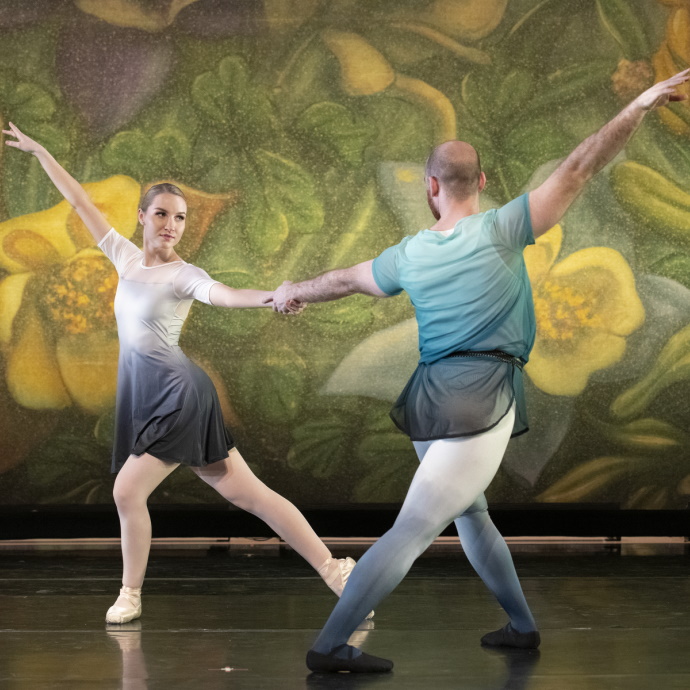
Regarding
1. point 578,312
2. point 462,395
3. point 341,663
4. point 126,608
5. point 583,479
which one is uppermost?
point 462,395

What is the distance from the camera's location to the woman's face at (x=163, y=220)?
12.4 ft

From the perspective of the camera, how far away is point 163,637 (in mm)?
3279

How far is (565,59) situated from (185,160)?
2.16 meters

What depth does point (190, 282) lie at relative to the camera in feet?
11.9

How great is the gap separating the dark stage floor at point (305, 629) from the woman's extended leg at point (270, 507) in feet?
0.57

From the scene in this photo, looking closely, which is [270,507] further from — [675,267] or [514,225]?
[675,267]

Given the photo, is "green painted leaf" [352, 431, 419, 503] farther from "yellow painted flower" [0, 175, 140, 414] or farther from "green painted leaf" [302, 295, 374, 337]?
"yellow painted flower" [0, 175, 140, 414]

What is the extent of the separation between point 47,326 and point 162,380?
9.14 ft

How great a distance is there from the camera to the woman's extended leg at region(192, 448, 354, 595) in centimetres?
365

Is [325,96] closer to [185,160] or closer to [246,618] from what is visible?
[185,160]

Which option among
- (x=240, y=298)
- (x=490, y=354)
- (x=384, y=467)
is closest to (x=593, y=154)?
(x=490, y=354)

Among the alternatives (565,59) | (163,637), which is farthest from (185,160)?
(163,637)

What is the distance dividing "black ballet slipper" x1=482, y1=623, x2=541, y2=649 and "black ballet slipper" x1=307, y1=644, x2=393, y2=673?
459 mm

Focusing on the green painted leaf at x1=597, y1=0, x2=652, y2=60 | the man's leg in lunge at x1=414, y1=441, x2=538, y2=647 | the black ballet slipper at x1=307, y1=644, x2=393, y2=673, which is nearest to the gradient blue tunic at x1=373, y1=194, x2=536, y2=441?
the man's leg in lunge at x1=414, y1=441, x2=538, y2=647
